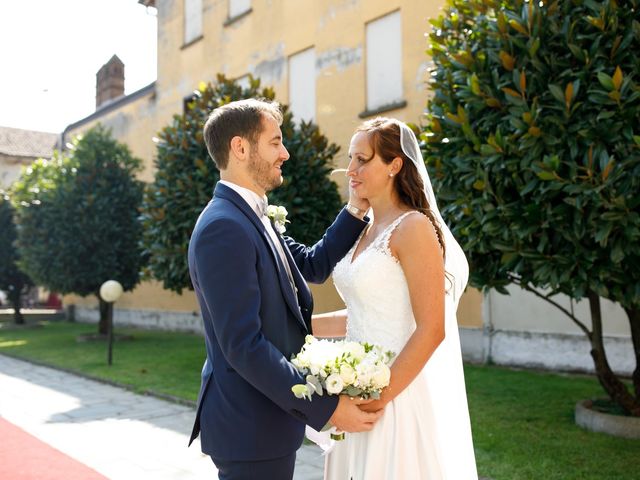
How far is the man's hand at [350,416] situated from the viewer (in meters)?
2.60

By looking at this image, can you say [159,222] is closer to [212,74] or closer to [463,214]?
[463,214]

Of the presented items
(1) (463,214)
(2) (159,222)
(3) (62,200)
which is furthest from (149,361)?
(1) (463,214)

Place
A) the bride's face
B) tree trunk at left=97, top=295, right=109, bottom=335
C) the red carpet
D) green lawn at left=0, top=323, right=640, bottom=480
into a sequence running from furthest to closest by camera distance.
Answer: tree trunk at left=97, top=295, right=109, bottom=335 < the red carpet < green lawn at left=0, top=323, right=640, bottom=480 < the bride's face

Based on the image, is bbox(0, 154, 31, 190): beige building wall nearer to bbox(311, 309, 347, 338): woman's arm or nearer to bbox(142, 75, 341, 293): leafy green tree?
bbox(142, 75, 341, 293): leafy green tree

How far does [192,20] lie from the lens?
806 inches

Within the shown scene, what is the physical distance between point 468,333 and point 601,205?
725 cm

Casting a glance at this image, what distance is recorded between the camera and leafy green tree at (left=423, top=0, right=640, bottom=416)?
17.1 ft

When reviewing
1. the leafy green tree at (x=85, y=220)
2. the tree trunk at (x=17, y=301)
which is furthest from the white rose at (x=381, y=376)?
the tree trunk at (x=17, y=301)

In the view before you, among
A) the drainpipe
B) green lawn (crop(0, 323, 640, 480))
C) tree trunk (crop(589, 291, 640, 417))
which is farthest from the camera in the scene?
the drainpipe

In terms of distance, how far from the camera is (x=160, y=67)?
863 inches

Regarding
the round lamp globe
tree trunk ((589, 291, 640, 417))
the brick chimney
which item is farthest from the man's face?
the brick chimney

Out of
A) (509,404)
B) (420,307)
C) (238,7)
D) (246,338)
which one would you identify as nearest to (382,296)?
(420,307)

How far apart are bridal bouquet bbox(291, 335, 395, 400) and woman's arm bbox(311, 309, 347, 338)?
2.68ft

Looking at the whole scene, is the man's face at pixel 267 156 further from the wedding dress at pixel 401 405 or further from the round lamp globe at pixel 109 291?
the round lamp globe at pixel 109 291
